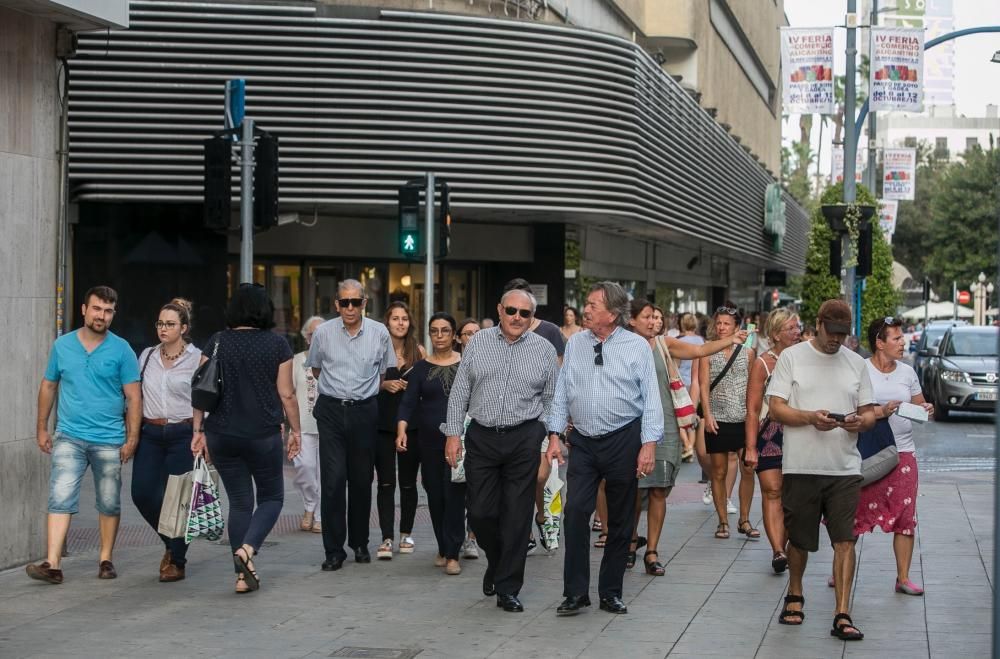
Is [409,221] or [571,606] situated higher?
[409,221]

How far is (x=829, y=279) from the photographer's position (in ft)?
82.7

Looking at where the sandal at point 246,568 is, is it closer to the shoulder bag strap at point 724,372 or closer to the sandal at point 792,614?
the sandal at point 792,614

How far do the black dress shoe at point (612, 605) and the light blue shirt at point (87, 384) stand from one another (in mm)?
3244

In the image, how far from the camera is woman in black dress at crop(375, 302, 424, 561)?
420 inches

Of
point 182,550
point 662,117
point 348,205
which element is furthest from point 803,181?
point 182,550

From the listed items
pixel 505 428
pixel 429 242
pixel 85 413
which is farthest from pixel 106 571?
pixel 429 242

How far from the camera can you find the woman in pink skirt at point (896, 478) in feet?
30.3

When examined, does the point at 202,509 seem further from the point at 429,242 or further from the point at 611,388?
the point at 429,242

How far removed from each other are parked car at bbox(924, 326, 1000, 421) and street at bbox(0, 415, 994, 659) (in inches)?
560

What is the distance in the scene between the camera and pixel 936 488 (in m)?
15.8

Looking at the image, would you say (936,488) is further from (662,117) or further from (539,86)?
(662,117)

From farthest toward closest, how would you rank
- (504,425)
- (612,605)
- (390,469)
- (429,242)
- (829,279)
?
(829,279)
(429,242)
(390,469)
(504,425)
(612,605)

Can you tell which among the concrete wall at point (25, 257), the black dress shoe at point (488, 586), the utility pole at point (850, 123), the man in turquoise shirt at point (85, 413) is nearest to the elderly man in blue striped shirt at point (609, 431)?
the black dress shoe at point (488, 586)

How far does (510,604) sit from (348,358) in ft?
7.80
